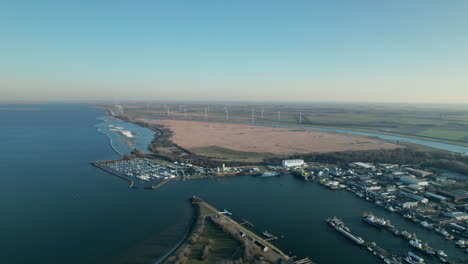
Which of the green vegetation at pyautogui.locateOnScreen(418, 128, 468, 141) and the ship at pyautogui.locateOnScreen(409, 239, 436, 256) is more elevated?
the green vegetation at pyautogui.locateOnScreen(418, 128, 468, 141)

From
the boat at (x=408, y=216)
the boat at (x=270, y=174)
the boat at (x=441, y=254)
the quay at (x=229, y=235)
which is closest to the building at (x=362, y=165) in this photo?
the boat at (x=270, y=174)

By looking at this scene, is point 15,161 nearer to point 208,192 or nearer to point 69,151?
point 69,151

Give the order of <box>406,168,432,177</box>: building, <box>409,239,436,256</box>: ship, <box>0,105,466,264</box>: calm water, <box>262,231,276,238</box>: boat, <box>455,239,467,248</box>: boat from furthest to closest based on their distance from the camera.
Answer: <box>406,168,432,177</box>: building → <box>262,231,276,238</box>: boat → <box>455,239,467,248</box>: boat → <box>0,105,466,264</box>: calm water → <box>409,239,436,256</box>: ship

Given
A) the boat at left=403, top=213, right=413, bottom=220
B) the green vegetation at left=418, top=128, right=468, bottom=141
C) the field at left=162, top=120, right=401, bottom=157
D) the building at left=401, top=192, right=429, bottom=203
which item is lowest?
the boat at left=403, top=213, right=413, bottom=220

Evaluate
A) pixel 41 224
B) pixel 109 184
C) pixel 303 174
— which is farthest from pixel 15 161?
pixel 303 174

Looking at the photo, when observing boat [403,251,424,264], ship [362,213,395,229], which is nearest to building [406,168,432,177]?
ship [362,213,395,229]

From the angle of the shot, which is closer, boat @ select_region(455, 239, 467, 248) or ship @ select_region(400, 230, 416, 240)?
boat @ select_region(455, 239, 467, 248)

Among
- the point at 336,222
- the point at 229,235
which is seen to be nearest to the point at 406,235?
the point at 336,222

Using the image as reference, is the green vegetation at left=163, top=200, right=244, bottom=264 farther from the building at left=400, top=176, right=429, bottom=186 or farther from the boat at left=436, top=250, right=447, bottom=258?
the building at left=400, top=176, right=429, bottom=186
